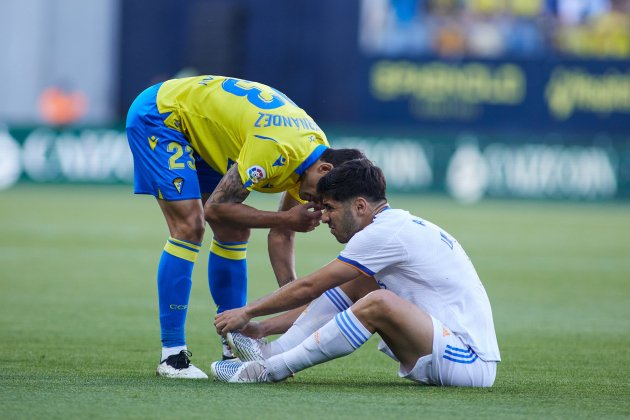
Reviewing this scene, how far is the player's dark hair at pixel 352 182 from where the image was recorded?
17.6 feet

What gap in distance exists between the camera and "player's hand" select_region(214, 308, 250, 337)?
5492 mm

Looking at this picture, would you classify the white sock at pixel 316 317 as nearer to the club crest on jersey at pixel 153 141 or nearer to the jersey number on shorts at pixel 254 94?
the jersey number on shorts at pixel 254 94

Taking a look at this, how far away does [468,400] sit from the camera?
16.7ft

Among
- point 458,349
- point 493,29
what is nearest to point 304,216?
point 458,349

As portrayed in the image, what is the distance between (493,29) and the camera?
78.4 ft

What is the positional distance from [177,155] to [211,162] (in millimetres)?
268

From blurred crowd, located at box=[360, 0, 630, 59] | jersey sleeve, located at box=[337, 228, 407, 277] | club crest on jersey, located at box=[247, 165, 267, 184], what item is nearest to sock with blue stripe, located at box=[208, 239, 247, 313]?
club crest on jersey, located at box=[247, 165, 267, 184]

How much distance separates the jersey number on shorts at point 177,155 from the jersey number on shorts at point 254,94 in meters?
0.39

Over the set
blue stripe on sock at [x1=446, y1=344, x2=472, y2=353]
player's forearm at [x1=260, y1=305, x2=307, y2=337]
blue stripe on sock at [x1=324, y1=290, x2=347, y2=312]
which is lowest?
player's forearm at [x1=260, y1=305, x2=307, y2=337]

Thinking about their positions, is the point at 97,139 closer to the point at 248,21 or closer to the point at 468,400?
the point at 248,21

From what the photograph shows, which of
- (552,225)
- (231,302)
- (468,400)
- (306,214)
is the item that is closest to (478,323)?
(468,400)

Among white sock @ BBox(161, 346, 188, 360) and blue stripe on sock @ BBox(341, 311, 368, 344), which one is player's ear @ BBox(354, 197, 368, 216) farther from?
white sock @ BBox(161, 346, 188, 360)

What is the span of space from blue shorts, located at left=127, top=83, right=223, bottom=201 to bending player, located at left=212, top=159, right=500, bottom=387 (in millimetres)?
807

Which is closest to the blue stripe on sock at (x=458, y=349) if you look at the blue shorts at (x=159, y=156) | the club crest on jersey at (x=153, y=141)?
the blue shorts at (x=159, y=156)
